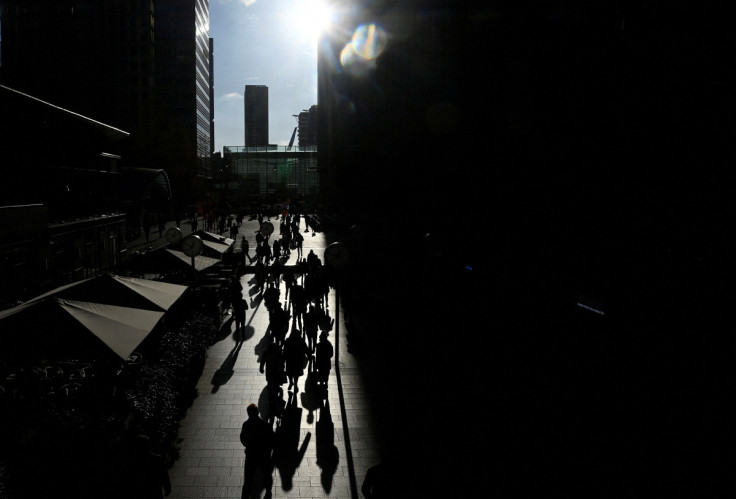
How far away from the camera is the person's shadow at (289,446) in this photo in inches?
300

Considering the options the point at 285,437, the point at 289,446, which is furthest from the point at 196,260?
the point at 289,446

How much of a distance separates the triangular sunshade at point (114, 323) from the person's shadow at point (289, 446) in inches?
112

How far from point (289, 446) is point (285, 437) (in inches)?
13.2

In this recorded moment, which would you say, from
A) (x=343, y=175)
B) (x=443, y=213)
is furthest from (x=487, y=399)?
(x=343, y=175)

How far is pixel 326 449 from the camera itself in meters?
8.36

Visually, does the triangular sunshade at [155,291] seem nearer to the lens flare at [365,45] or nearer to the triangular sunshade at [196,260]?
the triangular sunshade at [196,260]

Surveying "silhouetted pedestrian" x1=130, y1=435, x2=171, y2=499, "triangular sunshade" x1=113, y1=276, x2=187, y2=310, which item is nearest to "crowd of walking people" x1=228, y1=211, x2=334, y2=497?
"silhouetted pedestrian" x1=130, y1=435, x2=171, y2=499

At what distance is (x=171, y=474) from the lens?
7.52 metres

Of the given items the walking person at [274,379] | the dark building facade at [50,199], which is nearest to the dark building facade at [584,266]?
the walking person at [274,379]

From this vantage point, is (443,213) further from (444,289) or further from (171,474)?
(171,474)

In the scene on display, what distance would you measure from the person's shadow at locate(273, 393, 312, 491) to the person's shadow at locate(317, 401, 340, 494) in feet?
0.82

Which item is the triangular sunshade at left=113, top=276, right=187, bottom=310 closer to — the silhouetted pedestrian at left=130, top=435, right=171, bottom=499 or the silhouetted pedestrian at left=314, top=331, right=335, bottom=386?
the silhouetted pedestrian at left=314, top=331, right=335, bottom=386

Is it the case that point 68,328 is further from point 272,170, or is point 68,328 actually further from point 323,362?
point 272,170

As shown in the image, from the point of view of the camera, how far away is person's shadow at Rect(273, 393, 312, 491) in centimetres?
763
